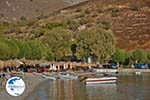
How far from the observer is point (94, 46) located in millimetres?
129125

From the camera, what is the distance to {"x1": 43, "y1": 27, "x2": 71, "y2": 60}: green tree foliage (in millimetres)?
123938

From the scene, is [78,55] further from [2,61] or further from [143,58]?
[2,61]

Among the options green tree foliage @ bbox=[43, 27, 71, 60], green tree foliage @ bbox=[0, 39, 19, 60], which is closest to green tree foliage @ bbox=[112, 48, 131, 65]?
green tree foliage @ bbox=[43, 27, 71, 60]

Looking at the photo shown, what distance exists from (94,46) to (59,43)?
10134mm

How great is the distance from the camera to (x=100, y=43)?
12938 centimetres

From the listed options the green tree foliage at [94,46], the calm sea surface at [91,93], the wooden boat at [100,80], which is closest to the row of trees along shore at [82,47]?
the green tree foliage at [94,46]

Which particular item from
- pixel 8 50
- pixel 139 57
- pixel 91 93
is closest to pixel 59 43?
pixel 139 57

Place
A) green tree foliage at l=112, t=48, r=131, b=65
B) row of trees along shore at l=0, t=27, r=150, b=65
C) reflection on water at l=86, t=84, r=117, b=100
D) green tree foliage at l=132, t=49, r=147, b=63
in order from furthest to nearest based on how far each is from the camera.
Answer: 1. green tree foliage at l=132, t=49, r=147, b=63
2. green tree foliage at l=112, t=48, r=131, b=65
3. row of trees along shore at l=0, t=27, r=150, b=65
4. reflection on water at l=86, t=84, r=117, b=100

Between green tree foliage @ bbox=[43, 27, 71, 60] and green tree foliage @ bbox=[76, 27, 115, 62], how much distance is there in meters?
4.33

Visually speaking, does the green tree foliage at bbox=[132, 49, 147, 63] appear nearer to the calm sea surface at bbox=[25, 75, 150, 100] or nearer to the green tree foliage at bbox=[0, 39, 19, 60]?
the green tree foliage at bbox=[0, 39, 19, 60]

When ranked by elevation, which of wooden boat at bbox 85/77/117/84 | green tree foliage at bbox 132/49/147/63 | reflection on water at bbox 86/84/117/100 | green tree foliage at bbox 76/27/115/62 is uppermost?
green tree foliage at bbox 76/27/115/62

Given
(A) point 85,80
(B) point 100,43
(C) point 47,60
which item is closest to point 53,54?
(C) point 47,60

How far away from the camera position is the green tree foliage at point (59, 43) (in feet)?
407

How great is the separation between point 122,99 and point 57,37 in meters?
83.5
